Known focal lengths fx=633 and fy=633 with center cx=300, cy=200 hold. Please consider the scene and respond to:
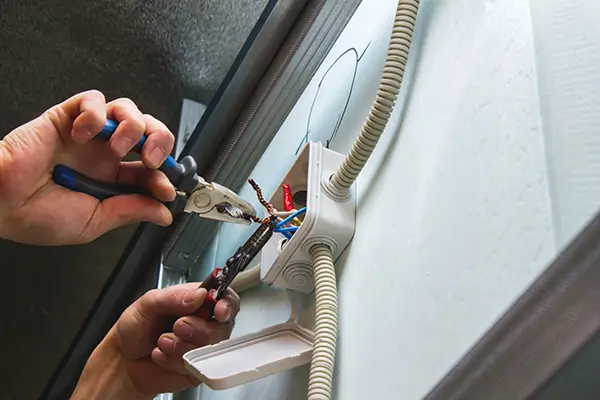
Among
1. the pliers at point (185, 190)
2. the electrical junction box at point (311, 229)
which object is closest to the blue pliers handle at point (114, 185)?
the pliers at point (185, 190)

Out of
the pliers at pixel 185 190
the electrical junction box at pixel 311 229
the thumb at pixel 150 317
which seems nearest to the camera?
the electrical junction box at pixel 311 229

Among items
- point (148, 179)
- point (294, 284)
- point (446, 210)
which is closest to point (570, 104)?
point (446, 210)

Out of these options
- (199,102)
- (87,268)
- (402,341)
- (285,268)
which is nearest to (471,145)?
(402,341)

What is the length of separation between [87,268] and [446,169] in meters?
1.55

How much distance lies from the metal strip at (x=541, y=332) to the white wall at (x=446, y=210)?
0.22 ft

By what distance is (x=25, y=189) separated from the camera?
791 millimetres

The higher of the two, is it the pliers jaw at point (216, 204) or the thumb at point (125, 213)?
the pliers jaw at point (216, 204)

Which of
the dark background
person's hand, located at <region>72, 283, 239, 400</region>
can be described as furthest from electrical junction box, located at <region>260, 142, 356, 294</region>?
the dark background

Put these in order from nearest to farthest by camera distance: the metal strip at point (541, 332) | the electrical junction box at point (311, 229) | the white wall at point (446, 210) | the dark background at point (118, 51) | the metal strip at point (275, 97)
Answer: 1. the metal strip at point (541, 332)
2. the white wall at point (446, 210)
3. the electrical junction box at point (311, 229)
4. the metal strip at point (275, 97)
5. the dark background at point (118, 51)

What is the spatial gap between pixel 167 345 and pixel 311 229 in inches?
13.0

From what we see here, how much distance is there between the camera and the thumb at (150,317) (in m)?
0.91

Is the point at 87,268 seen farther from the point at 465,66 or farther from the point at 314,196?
the point at 465,66

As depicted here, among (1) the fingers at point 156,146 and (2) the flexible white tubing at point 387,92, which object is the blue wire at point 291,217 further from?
(1) the fingers at point 156,146

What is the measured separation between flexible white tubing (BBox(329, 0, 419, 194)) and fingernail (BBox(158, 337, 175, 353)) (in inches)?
14.5
